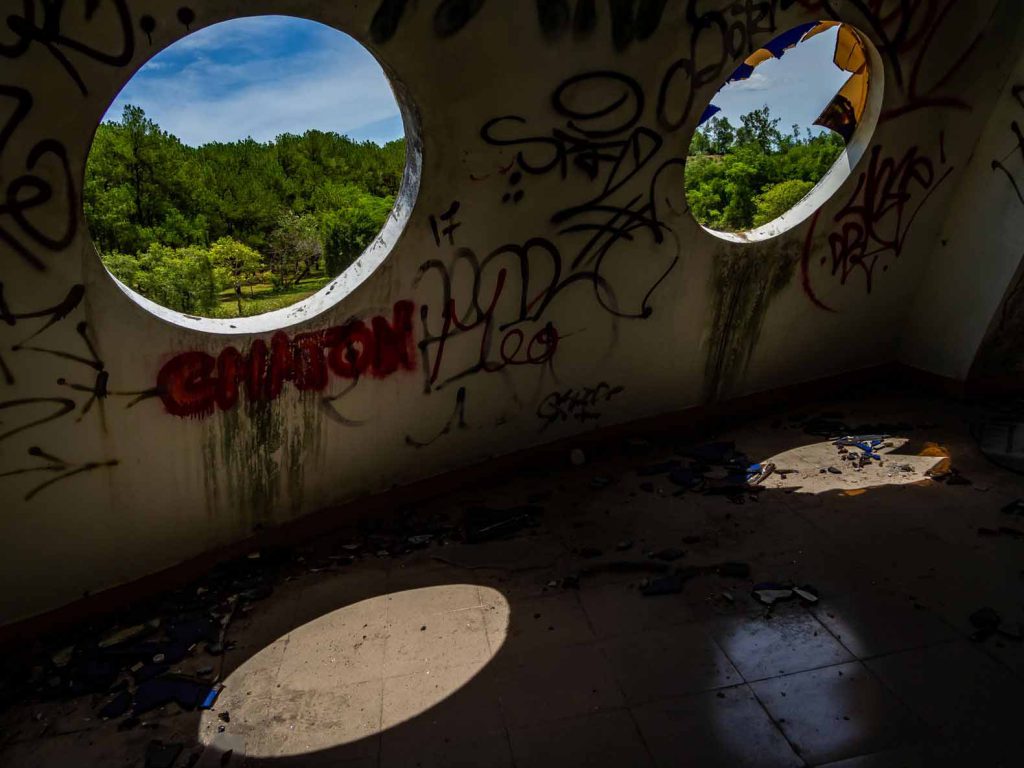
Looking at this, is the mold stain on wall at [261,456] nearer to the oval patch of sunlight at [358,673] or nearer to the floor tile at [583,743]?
the oval patch of sunlight at [358,673]

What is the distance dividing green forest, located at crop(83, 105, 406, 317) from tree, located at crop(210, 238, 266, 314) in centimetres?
7

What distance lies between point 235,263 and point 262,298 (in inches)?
94.4

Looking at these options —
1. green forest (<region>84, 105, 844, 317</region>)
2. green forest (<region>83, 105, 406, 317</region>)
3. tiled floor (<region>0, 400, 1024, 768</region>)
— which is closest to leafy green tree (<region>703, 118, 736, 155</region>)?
green forest (<region>84, 105, 844, 317</region>)

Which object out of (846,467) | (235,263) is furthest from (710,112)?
(235,263)

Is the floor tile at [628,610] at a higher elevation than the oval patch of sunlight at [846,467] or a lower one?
lower

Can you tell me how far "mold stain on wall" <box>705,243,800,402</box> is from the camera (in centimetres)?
548

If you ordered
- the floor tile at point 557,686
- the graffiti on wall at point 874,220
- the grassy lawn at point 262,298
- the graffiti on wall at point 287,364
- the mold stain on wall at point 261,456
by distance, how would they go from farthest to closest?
the grassy lawn at point 262,298 → the graffiti on wall at point 874,220 → the mold stain on wall at point 261,456 → the graffiti on wall at point 287,364 → the floor tile at point 557,686

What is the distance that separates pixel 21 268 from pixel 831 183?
581 cm

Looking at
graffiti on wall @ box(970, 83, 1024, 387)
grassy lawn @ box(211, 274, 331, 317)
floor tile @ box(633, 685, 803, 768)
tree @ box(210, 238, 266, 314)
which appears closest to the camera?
floor tile @ box(633, 685, 803, 768)

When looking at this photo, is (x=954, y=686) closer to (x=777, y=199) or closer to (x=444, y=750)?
(x=444, y=750)

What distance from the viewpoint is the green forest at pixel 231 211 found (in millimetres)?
27125

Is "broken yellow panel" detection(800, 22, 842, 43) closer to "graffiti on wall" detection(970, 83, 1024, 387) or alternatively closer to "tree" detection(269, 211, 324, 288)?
"graffiti on wall" detection(970, 83, 1024, 387)

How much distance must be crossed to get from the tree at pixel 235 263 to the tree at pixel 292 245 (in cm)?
262

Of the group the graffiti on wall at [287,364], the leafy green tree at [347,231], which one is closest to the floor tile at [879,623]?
the graffiti on wall at [287,364]
